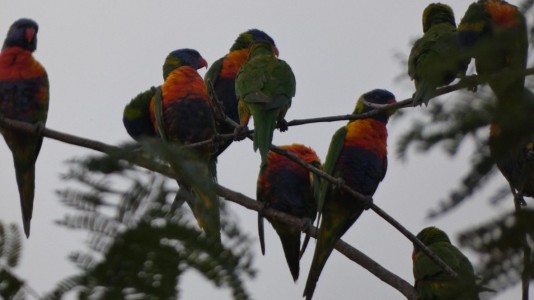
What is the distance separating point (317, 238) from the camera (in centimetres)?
489

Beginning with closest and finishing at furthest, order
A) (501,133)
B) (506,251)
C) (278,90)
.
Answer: (506,251) < (501,133) < (278,90)

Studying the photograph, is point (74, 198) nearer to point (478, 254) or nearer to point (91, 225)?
point (91, 225)

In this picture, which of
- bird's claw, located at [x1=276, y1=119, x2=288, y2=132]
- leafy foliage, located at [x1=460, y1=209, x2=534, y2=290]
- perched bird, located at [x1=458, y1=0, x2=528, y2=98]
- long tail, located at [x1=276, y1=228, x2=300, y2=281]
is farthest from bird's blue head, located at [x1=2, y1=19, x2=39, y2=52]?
leafy foliage, located at [x1=460, y1=209, x2=534, y2=290]

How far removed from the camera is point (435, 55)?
1.50 meters

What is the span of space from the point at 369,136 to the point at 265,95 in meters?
0.85

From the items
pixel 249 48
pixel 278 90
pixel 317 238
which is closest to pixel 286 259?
pixel 317 238

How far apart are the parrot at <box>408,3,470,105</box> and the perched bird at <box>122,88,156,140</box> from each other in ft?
6.79

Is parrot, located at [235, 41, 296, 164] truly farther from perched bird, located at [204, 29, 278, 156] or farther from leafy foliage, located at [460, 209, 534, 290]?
leafy foliage, located at [460, 209, 534, 290]

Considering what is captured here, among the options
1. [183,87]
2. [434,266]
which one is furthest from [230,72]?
[434,266]

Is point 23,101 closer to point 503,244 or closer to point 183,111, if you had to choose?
point 183,111

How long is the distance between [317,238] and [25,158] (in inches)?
81.9

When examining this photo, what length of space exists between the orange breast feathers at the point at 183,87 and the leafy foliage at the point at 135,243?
433 centimetres

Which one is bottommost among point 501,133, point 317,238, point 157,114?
point 501,133

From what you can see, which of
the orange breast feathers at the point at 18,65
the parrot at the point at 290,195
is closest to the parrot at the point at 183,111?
the parrot at the point at 290,195
